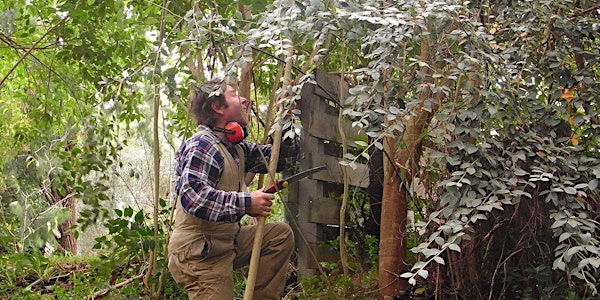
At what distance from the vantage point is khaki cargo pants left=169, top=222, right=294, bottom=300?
3.28 meters

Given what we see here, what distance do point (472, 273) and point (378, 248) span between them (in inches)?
26.6

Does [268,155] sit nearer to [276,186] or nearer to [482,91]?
[276,186]

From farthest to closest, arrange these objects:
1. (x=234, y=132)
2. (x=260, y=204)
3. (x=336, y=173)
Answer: (x=336, y=173), (x=234, y=132), (x=260, y=204)

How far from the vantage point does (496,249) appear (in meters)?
3.86

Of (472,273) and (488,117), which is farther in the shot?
(472,273)

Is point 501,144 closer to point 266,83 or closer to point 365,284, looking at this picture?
point 365,284

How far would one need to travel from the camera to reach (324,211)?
4.04 meters

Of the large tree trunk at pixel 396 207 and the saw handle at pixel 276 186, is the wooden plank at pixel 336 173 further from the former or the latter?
the saw handle at pixel 276 186

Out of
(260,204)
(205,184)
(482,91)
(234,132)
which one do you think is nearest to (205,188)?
(205,184)

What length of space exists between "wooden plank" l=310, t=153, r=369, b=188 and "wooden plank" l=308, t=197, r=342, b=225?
0.12m

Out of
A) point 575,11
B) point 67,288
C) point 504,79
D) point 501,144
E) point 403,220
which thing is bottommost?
point 67,288

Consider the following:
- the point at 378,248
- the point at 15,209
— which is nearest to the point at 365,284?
the point at 378,248

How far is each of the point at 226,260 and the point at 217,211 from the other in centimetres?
36

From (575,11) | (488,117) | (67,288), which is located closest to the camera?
(488,117)
